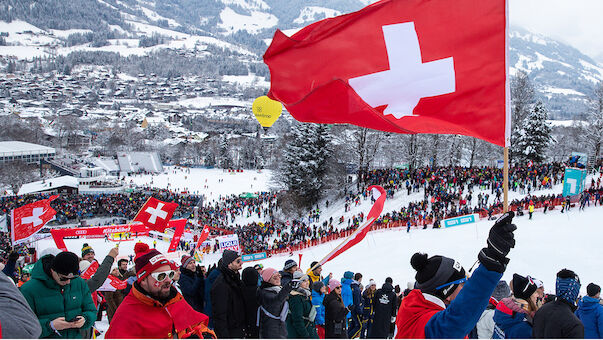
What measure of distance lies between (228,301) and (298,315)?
2.67ft

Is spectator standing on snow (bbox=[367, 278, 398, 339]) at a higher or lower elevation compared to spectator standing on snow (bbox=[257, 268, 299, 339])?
lower

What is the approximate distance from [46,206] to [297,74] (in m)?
8.77

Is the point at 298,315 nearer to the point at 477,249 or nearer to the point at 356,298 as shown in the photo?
the point at 356,298

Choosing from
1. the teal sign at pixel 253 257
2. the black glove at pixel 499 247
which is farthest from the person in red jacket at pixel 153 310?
the teal sign at pixel 253 257

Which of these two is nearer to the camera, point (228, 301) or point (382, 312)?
point (228, 301)

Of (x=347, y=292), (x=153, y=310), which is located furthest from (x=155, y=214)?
(x=153, y=310)

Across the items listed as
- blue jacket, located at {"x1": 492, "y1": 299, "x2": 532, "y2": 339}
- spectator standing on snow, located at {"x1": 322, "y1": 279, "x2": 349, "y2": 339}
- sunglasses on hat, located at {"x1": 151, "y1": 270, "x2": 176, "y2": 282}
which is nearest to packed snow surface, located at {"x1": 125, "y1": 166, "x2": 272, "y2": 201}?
spectator standing on snow, located at {"x1": 322, "y1": 279, "x2": 349, "y2": 339}

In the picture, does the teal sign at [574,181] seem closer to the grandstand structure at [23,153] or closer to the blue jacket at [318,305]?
the blue jacket at [318,305]

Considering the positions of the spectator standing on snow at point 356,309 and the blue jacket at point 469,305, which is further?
the spectator standing on snow at point 356,309

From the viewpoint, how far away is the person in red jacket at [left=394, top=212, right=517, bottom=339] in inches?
76.4

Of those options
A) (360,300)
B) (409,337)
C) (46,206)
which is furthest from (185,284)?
(46,206)

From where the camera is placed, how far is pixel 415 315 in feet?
7.64

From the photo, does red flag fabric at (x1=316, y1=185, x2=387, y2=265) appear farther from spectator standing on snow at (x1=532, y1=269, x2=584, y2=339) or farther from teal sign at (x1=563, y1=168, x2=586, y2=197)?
teal sign at (x1=563, y1=168, x2=586, y2=197)

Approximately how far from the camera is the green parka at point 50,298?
325 centimetres
